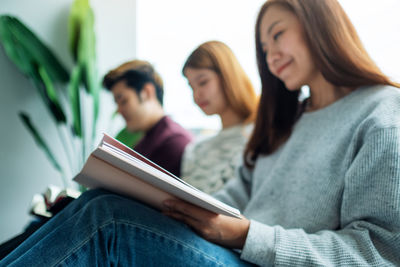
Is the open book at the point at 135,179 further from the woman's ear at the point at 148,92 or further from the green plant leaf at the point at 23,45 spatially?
the green plant leaf at the point at 23,45

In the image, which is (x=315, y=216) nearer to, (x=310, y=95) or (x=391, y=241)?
(x=391, y=241)

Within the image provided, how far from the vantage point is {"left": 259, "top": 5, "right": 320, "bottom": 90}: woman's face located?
0.76m

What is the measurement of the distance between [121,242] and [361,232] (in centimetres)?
39

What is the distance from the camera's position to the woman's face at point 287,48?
76cm

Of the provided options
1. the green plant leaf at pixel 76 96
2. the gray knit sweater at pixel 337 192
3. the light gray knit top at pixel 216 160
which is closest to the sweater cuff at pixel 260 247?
the gray knit sweater at pixel 337 192

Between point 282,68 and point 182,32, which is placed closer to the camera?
point 282,68

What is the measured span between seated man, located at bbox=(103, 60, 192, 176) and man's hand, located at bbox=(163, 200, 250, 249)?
773 mm

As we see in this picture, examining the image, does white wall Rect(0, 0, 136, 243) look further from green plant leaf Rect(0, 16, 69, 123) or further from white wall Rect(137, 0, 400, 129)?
white wall Rect(137, 0, 400, 129)

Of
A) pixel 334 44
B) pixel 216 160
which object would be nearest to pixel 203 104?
pixel 216 160

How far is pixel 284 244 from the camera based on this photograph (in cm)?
53

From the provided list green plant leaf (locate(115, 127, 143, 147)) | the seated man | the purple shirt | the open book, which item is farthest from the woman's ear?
the open book

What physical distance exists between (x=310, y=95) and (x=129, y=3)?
156 cm

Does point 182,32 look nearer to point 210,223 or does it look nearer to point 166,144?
point 166,144

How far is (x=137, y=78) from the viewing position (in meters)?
1.43
